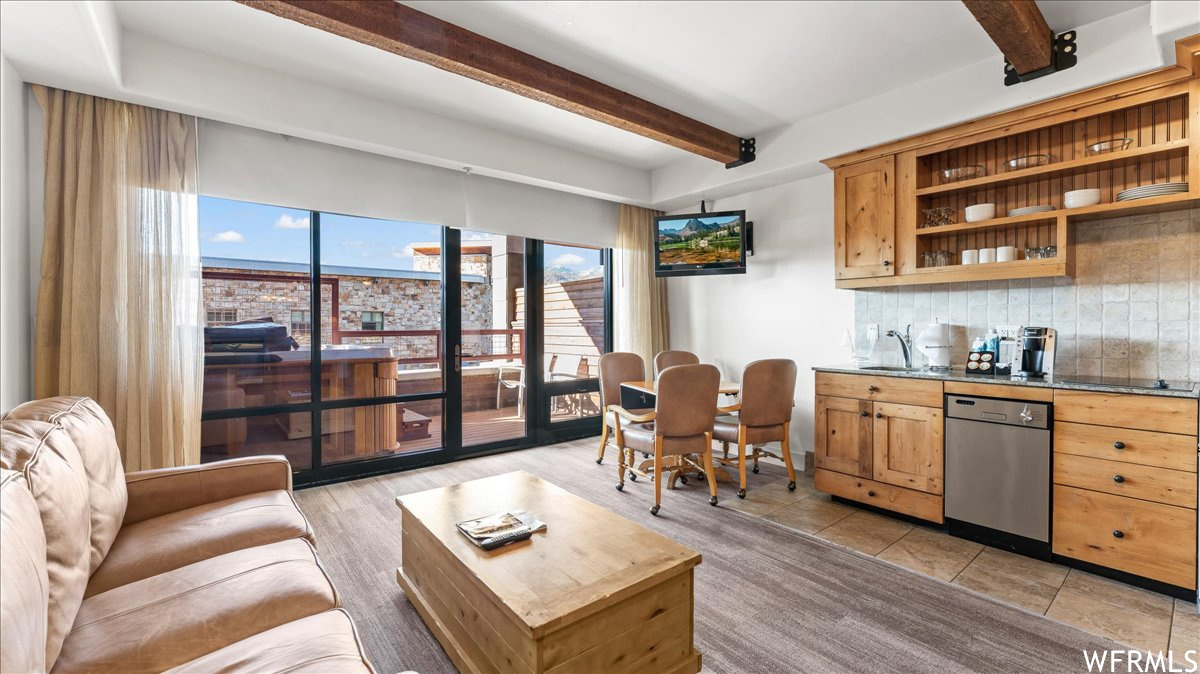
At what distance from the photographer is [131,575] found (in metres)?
1.61

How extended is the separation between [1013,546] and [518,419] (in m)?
3.85

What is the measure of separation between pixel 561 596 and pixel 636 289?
4.19m

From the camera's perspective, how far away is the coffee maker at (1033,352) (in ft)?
9.29

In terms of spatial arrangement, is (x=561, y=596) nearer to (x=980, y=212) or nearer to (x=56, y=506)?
(x=56, y=506)

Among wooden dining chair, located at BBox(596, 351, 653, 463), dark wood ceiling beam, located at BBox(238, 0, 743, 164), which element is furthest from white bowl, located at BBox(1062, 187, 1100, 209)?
wooden dining chair, located at BBox(596, 351, 653, 463)

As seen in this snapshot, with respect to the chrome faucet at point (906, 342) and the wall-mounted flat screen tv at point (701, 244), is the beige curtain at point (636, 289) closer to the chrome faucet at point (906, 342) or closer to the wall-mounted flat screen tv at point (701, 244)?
the wall-mounted flat screen tv at point (701, 244)

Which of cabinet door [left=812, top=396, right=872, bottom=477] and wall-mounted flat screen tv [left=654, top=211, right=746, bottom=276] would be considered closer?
cabinet door [left=812, top=396, right=872, bottom=477]

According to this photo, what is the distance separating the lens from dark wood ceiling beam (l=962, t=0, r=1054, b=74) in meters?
2.24

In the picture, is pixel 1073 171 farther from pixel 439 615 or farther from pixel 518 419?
pixel 518 419

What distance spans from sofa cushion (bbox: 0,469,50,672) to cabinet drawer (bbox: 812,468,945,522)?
12.2ft

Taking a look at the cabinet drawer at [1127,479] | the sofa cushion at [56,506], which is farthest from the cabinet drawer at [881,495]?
the sofa cushion at [56,506]

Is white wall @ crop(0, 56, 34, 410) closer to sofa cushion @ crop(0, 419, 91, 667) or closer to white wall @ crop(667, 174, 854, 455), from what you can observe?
sofa cushion @ crop(0, 419, 91, 667)

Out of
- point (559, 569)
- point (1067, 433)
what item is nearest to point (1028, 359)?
point (1067, 433)

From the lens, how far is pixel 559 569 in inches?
65.6
